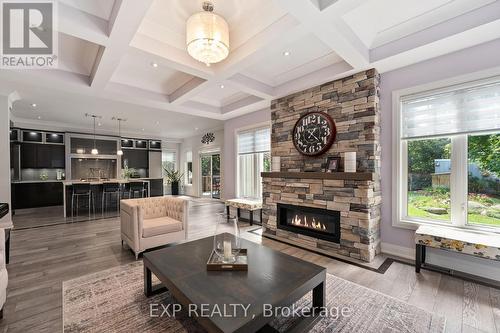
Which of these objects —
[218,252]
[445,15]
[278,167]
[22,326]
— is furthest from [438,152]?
[22,326]

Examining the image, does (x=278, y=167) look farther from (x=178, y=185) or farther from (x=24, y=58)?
(x=178, y=185)

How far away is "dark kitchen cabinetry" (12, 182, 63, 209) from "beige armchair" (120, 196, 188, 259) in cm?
607

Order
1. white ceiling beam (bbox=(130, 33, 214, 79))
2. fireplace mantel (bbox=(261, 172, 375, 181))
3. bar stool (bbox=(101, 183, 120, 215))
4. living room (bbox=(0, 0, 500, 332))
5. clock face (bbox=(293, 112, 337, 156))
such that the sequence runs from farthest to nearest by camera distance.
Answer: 1. bar stool (bbox=(101, 183, 120, 215))
2. clock face (bbox=(293, 112, 337, 156))
3. fireplace mantel (bbox=(261, 172, 375, 181))
4. white ceiling beam (bbox=(130, 33, 214, 79))
5. living room (bbox=(0, 0, 500, 332))

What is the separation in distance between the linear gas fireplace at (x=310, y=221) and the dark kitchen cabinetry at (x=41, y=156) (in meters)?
8.66

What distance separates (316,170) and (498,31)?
8.80 feet

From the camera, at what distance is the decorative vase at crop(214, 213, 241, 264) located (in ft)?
6.52

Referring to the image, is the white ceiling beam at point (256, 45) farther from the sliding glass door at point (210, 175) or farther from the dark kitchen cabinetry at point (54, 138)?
the dark kitchen cabinetry at point (54, 138)

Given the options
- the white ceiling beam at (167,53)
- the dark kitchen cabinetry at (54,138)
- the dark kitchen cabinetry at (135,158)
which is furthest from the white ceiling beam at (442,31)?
the dark kitchen cabinetry at (54,138)

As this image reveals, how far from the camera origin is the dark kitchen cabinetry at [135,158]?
9.71 meters

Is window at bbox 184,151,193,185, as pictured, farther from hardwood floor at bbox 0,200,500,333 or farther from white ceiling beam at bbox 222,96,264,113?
hardwood floor at bbox 0,200,500,333

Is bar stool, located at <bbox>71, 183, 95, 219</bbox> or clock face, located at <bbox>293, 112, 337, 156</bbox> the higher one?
clock face, located at <bbox>293, 112, 337, 156</bbox>

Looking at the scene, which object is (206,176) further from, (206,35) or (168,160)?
(206,35)

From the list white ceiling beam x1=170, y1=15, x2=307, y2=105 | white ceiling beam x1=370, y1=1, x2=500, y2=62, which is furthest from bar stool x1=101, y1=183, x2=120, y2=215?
white ceiling beam x1=370, y1=1, x2=500, y2=62

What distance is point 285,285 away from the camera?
5.54 feet
